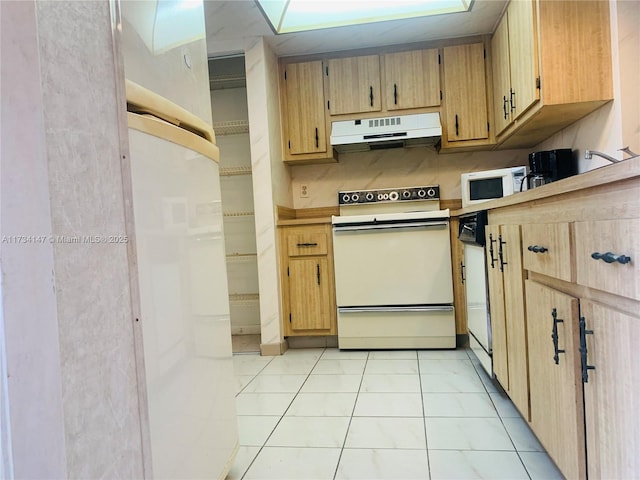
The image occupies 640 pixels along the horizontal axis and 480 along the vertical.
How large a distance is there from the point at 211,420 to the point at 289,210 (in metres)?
2.33

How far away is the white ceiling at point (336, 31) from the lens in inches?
102

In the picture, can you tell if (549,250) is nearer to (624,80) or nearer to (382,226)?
(624,80)

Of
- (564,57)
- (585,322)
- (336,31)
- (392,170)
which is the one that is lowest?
(585,322)

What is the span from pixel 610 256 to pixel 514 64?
2.11 m

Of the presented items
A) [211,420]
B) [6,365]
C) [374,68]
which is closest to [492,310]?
[211,420]

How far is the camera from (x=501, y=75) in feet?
9.11

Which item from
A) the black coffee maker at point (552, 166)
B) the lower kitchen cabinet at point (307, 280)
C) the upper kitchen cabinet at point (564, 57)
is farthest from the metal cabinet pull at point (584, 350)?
the lower kitchen cabinet at point (307, 280)

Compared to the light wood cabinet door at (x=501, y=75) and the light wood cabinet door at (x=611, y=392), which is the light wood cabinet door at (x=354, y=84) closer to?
the light wood cabinet door at (x=501, y=75)

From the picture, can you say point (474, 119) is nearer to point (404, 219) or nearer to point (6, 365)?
point (404, 219)

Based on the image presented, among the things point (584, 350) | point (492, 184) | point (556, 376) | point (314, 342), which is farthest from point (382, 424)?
point (492, 184)

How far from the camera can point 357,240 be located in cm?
291

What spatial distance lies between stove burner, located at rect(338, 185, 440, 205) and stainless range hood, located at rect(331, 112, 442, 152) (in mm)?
373

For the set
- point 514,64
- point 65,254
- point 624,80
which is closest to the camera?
point 65,254

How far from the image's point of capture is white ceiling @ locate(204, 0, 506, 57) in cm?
259
